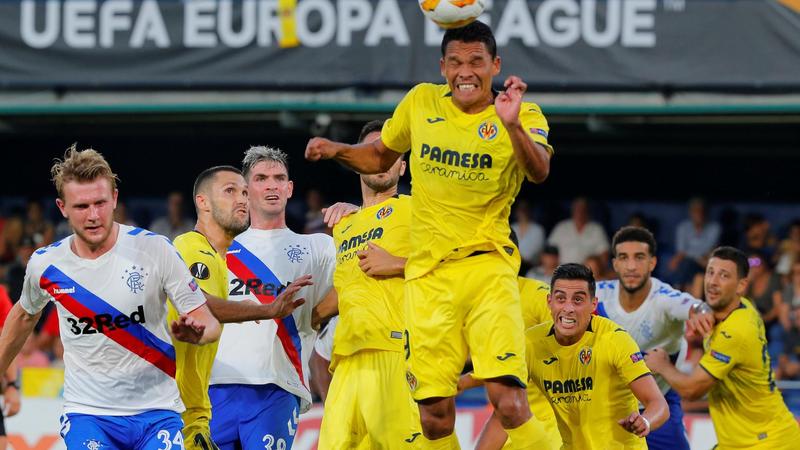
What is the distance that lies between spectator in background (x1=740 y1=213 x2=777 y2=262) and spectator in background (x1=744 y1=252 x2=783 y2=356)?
0.73 m

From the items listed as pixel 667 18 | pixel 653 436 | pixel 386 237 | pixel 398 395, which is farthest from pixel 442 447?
pixel 667 18

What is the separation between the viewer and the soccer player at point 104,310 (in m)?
7.58

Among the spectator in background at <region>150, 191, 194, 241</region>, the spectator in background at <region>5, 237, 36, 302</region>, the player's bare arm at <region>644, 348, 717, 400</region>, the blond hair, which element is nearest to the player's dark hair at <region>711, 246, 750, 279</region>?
the player's bare arm at <region>644, 348, 717, 400</region>

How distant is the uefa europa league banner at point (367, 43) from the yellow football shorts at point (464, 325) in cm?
845

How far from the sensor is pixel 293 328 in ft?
30.8

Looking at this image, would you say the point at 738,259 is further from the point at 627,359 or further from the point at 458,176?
the point at 458,176

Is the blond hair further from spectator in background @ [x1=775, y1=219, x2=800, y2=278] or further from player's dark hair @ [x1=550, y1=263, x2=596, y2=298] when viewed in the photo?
spectator in background @ [x1=775, y1=219, x2=800, y2=278]

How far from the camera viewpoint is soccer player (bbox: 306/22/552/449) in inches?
293

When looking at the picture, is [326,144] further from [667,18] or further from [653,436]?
[667,18]

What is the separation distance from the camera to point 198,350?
28.6 ft

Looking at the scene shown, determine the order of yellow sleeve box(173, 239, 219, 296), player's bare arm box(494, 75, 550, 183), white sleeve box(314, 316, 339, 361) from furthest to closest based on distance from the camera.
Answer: white sleeve box(314, 316, 339, 361)
yellow sleeve box(173, 239, 219, 296)
player's bare arm box(494, 75, 550, 183)

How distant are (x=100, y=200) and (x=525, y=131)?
2.32 meters

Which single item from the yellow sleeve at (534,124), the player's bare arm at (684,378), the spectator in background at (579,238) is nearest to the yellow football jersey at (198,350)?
the yellow sleeve at (534,124)

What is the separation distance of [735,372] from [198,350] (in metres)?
3.90
